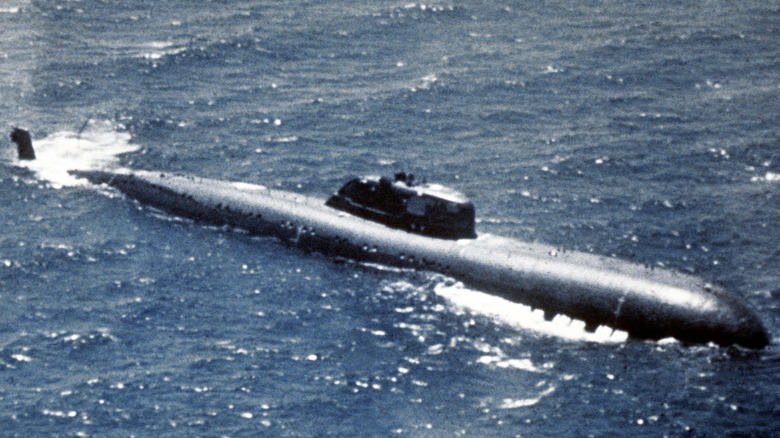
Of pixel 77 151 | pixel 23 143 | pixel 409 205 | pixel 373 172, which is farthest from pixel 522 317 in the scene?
pixel 23 143

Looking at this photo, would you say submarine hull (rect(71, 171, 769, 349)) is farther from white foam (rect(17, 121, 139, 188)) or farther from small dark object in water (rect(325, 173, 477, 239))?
white foam (rect(17, 121, 139, 188))

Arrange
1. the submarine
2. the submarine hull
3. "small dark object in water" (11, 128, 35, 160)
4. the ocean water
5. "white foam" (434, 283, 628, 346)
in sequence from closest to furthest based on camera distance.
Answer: the ocean water, the submarine hull, the submarine, "white foam" (434, 283, 628, 346), "small dark object in water" (11, 128, 35, 160)

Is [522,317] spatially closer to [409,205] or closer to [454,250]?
[454,250]

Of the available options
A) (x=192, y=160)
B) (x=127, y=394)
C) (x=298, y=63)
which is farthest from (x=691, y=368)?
(x=298, y=63)

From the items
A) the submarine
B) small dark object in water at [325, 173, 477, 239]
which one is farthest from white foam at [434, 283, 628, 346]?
small dark object in water at [325, 173, 477, 239]

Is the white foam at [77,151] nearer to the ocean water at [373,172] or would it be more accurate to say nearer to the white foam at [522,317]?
the ocean water at [373,172]
